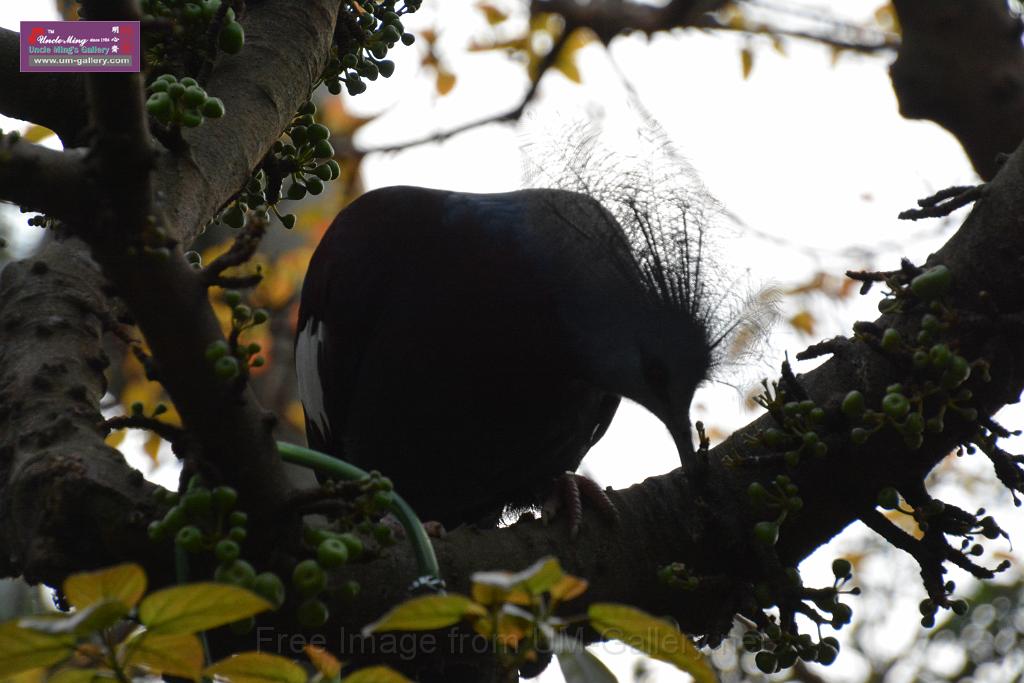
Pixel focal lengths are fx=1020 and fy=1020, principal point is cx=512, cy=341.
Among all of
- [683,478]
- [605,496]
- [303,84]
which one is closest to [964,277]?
[683,478]

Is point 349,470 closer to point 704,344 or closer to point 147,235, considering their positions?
point 147,235

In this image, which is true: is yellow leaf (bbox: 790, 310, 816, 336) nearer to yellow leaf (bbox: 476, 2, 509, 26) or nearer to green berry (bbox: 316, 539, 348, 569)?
yellow leaf (bbox: 476, 2, 509, 26)

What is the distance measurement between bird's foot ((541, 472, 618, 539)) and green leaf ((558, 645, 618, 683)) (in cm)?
85

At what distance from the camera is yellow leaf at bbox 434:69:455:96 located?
583 centimetres

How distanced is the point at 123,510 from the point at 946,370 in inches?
47.6

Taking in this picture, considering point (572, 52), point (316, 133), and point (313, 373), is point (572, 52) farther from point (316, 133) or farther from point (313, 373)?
point (316, 133)

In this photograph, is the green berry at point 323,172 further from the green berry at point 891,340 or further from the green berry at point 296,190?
the green berry at point 891,340

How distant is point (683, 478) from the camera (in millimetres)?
1836

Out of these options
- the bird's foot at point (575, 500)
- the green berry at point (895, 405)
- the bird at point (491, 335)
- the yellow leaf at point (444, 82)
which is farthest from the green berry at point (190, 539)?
the yellow leaf at point (444, 82)

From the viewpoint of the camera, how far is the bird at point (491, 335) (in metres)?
2.16

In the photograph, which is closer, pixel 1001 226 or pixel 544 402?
pixel 1001 226

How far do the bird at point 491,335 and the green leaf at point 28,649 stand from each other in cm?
140

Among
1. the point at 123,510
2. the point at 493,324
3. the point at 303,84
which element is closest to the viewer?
the point at 123,510

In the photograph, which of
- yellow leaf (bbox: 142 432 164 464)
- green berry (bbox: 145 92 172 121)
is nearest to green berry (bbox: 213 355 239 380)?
green berry (bbox: 145 92 172 121)
